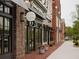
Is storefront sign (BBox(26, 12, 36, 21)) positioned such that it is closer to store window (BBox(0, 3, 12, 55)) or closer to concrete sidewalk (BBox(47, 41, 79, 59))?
store window (BBox(0, 3, 12, 55))

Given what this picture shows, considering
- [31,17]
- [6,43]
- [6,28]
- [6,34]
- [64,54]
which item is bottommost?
[64,54]

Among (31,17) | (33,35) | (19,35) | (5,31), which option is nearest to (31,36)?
(33,35)

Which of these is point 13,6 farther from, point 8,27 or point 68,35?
point 68,35

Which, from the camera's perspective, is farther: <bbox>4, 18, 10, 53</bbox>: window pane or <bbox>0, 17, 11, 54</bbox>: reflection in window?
<bbox>4, 18, 10, 53</bbox>: window pane

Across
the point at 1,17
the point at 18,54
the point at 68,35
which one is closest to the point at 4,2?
the point at 1,17

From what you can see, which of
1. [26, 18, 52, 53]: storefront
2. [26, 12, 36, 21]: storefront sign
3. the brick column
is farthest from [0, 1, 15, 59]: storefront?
[26, 18, 52, 53]: storefront

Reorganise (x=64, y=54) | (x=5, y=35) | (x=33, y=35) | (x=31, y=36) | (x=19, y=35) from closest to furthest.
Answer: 1. (x=5, y=35)
2. (x=19, y=35)
3. (x=31, y=36)
4. (x=33, y=35)
5. (x=64, y=54)

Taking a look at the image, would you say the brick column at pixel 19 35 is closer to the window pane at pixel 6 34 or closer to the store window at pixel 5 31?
the store window at pixel 5 31

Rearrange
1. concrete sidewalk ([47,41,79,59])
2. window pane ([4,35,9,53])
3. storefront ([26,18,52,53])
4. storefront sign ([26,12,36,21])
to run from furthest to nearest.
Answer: concrete sidewalk ([47,41,79,59])
storefront ([26,18,52,53])
storefront sign ([26,12,36,21])
window pane ([4,35,9,53])

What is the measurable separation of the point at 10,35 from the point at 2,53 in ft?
5.35

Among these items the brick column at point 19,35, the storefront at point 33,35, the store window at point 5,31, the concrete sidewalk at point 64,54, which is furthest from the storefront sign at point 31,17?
the concrete sidewalk at point 64,54

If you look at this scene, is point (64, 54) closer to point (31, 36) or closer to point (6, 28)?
point (31, 36)

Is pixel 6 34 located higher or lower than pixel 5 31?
lower

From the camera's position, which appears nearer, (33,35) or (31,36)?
(31,36)
